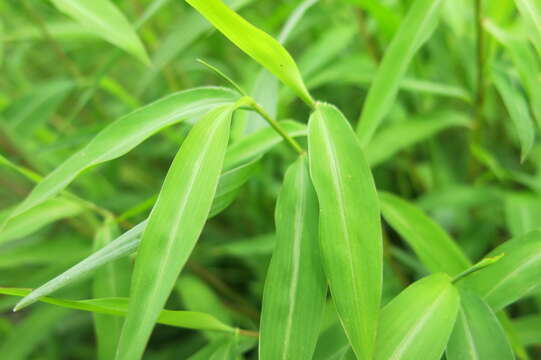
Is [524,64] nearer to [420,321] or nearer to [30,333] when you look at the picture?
[420,321]

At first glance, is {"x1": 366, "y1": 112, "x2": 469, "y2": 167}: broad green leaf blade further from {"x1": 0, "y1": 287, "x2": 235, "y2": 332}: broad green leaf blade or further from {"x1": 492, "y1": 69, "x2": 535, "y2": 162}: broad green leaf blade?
{"x1": 0, "y1": 287, "x2": 235, "y2": 332}: broad green leaf blade

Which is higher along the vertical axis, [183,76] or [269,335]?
[183,76]

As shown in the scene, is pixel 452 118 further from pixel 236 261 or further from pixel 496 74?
pixel 236 261

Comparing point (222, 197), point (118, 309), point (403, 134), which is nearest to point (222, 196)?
point (222, 197)

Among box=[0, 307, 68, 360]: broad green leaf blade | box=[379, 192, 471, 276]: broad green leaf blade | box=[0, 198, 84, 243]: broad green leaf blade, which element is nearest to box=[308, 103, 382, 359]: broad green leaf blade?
box=[379, 192, 471, 276]: broad green leaf blade

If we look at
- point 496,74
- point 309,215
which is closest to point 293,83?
point 309,215
